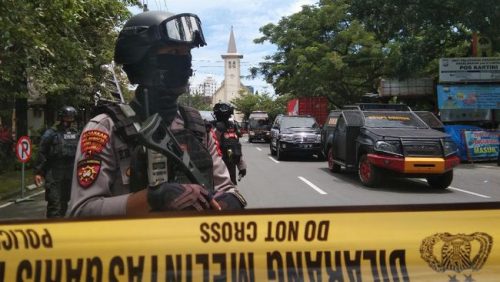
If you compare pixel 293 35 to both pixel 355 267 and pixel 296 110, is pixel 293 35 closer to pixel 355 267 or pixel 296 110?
pixel 296 110

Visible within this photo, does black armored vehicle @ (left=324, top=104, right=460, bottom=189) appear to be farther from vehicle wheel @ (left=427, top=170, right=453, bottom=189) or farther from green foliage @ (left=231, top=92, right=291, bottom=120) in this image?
green foliage @ (left=231, top=92, right=291, bottom=120)

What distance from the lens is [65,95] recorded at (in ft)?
64.1

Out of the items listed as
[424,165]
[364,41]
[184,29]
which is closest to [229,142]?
[424,165]

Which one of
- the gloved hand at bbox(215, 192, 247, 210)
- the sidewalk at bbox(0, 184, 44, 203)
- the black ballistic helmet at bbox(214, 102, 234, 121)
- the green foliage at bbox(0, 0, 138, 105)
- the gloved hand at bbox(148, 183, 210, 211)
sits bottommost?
the sidewalk at bbox(0, 184, 44, 203)

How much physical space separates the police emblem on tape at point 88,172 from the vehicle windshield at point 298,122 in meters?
19.2

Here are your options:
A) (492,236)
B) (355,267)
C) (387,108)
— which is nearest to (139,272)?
(355,267)

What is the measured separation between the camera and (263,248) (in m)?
1.86

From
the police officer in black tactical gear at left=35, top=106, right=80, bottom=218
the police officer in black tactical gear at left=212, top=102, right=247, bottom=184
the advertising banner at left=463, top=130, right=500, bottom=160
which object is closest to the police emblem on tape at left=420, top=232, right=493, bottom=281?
the police officer in black tactical gear at left=35, top=106, right=80, bottom=218

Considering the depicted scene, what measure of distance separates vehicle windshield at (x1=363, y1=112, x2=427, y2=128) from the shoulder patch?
11.1 m

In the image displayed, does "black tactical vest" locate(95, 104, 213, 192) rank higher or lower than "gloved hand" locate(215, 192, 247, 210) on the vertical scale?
higher

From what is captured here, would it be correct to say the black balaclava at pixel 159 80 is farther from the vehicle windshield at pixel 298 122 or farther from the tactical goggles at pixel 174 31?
the vehicle windshield at pixel 298 122

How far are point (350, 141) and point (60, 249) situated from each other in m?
11.7

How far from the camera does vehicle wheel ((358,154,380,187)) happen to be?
466 inches

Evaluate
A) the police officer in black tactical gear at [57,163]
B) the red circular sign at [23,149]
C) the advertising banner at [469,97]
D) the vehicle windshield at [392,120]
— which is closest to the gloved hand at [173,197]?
Result: the police officer in black tactical gear at [57,163]
